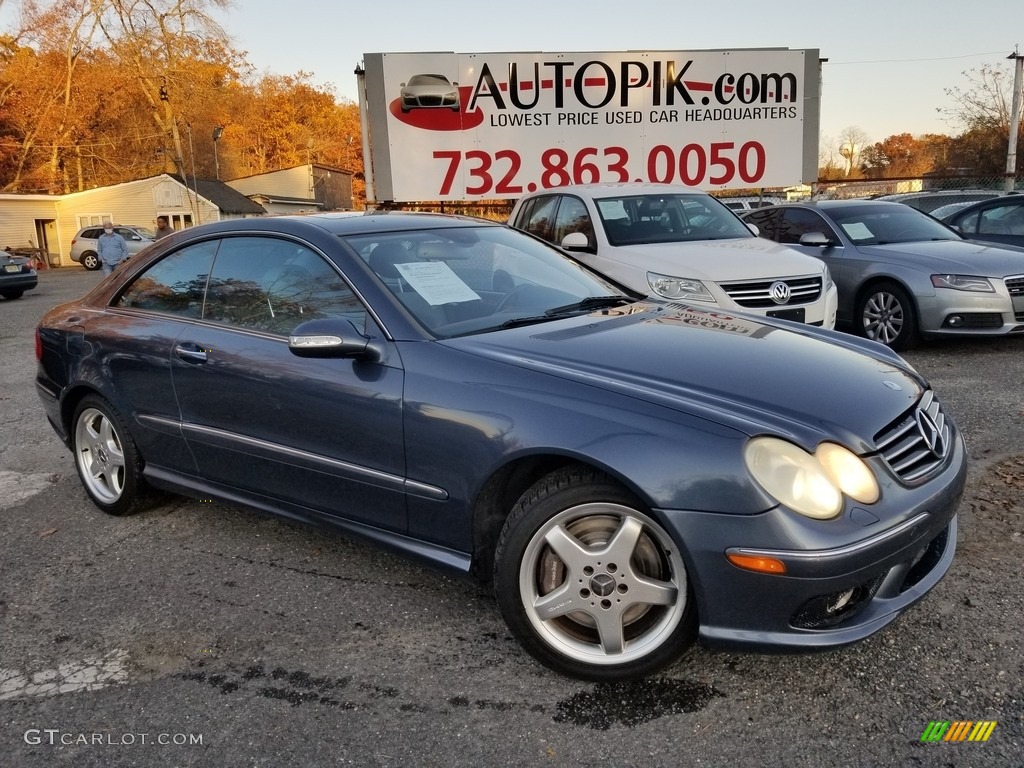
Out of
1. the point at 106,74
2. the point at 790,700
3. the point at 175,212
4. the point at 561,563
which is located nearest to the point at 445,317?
the point at 561,563

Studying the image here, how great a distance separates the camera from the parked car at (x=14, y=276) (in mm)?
18328

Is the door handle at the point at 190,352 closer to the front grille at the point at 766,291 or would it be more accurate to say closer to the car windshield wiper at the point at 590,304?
the car windshield wiper at the point at 590,304

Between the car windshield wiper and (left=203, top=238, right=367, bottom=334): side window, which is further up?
(left=203, top=238, right=367, bottom=334): side window

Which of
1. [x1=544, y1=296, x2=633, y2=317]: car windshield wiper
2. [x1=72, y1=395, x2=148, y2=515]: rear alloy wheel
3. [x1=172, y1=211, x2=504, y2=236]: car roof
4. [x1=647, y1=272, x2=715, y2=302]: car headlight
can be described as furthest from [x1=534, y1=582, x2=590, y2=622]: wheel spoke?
[x1=647, y1=272, x2=715, y2=302]: car headlight

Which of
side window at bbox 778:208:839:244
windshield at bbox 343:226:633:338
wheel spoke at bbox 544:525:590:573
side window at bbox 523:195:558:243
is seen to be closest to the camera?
wheel spoke at bbox 544:525:590:573

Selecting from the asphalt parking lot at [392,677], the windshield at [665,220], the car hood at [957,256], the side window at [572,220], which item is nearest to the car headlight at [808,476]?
the asphalt parking lot at [392,677]

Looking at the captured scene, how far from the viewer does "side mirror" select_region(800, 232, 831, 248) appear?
26.4 ft

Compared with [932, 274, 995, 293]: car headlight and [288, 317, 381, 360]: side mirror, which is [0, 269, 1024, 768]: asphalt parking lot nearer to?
[288, 317, 381, 360]: side mirror

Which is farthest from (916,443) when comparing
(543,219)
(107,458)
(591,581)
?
(543,219)

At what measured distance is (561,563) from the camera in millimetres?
2611

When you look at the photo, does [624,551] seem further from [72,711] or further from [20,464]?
[20,464]

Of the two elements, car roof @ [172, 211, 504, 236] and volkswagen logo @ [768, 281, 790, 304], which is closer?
car roof @ [172, 211, 504, 236]

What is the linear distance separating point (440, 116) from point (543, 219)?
4.48 metres

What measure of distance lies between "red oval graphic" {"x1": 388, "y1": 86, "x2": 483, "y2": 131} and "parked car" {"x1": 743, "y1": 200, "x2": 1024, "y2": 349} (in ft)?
16.6
